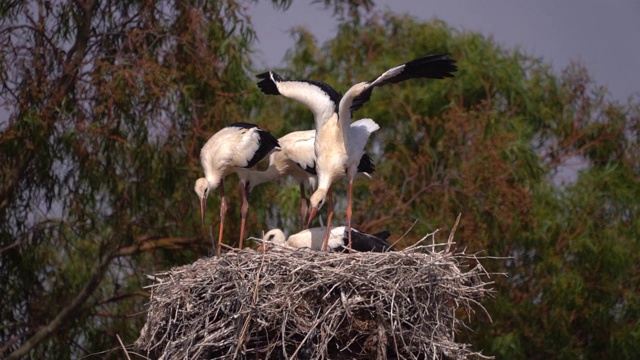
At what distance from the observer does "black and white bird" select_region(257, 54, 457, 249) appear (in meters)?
8.99

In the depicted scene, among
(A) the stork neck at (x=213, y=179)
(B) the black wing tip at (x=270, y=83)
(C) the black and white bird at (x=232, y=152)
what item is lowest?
(A) the stork neck at (x=213, y=179)

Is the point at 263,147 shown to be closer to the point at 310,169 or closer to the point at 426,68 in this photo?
the point at 310,169

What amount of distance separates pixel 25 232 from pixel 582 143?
20.1ft

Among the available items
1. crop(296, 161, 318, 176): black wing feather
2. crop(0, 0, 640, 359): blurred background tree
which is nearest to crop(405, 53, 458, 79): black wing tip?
crop(296, 161, 318, 176): black wing feather

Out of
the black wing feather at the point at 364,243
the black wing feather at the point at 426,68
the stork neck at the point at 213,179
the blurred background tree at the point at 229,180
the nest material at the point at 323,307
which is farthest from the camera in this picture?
the blurred background tree at the point at 229,180

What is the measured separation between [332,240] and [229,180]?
363 centimetres

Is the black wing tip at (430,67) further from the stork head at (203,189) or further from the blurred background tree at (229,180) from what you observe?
the blurred background tree at (229,180)

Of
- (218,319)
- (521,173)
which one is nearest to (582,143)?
(521,173)

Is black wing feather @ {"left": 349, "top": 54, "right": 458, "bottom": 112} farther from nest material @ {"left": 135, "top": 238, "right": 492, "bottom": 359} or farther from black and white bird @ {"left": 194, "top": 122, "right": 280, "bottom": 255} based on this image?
black and white bird @ {"left": 194, "top": 122, "right": 280, "bottom": 255}

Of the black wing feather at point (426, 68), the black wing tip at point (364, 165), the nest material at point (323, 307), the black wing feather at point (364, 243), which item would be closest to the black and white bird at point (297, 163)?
the black wing tip at point (364, 165)

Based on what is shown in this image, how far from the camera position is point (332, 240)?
31.0 feet

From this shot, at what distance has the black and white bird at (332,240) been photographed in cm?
923

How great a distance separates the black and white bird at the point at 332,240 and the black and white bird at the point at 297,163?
0.71 m

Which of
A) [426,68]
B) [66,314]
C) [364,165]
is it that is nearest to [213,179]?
[364,165]
